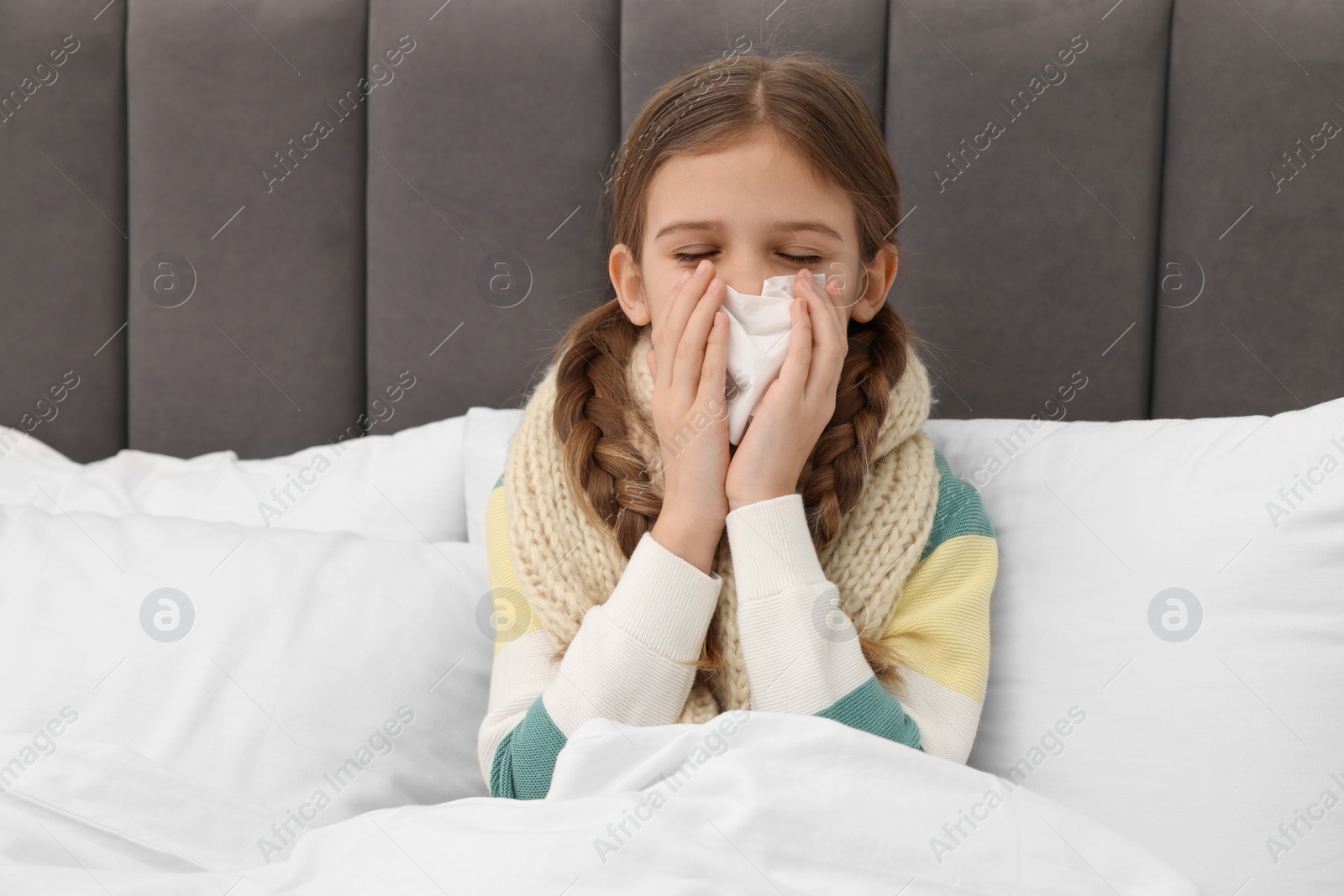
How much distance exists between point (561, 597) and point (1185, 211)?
0.95 m

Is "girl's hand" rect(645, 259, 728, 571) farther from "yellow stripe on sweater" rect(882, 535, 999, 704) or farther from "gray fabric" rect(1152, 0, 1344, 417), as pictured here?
"gray fabric" rect(1152, 0, 1344, 417)

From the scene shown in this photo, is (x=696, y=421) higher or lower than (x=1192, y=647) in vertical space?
higher

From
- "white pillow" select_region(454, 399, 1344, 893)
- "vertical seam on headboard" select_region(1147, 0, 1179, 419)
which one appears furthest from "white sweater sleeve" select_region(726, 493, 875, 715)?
"vertical seam on headboard" select_region(1147, 0, 1179, 419)

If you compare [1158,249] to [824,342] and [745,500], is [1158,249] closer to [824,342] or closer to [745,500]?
[824,342]

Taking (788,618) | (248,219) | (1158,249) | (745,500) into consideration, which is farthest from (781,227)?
(248,219)

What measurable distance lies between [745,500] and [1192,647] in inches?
17.1

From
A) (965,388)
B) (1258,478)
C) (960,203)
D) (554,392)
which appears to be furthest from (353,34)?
(1258,478)

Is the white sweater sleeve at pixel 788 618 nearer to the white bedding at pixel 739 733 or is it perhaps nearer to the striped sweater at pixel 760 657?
the striped sweater at pixel 760 657

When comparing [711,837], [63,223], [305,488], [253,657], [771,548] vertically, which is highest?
[63,223]

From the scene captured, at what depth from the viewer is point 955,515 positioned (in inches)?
38.7

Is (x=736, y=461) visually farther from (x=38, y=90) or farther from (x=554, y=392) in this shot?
(x=38, y=90)

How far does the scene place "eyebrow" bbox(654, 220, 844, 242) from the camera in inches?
35.7

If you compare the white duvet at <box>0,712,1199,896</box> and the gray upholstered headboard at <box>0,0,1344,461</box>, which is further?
the gray upholstered headboard at <box>0,0,1344,461</box>

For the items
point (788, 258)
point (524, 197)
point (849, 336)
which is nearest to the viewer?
point (788, 258)
